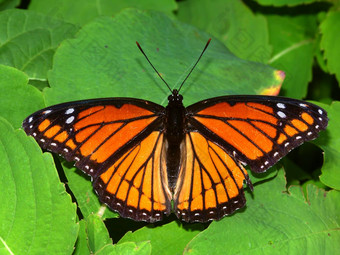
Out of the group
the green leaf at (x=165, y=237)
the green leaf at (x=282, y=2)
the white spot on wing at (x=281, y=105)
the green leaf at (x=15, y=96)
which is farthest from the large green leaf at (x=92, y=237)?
the green leaf at (x=282, y=2)

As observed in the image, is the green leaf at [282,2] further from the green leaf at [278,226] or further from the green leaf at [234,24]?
the green leaf at [278,226]

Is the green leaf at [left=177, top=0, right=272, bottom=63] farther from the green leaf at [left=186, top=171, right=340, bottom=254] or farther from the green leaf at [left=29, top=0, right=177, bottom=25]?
the green leaf at [left=186, top=171, right=340, bottom=254]

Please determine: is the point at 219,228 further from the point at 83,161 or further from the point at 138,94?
the point at 138,94

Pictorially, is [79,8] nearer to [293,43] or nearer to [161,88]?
[161,88]

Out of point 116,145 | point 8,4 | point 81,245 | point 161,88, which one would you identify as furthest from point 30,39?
point 81,245

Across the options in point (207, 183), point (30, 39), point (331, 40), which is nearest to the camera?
point (207, 183)

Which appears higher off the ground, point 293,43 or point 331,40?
point 331,40
